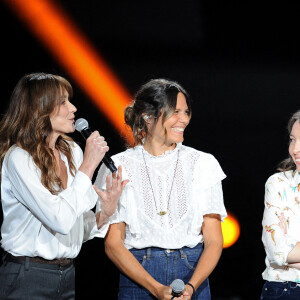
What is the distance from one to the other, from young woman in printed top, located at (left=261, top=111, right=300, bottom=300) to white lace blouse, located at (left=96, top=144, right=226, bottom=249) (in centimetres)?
26

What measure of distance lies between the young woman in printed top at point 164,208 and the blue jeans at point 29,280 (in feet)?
1.17

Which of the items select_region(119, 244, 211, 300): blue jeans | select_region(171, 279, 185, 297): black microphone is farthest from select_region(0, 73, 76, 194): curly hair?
select_region(171, 279, 185, 297): black microphone

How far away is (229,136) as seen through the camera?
144 inches

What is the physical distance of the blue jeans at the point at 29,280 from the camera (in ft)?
7.05

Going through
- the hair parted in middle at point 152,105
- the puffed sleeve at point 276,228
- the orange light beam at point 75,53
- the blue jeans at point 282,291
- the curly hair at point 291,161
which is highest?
the orange light beam at point 75,53

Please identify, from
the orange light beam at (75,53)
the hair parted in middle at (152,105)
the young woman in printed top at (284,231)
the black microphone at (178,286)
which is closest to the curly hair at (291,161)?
the young woman in printed top at (284,231)

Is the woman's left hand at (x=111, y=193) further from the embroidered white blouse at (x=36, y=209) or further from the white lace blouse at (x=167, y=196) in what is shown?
the embroidered white blouse at (x=36, y=209)

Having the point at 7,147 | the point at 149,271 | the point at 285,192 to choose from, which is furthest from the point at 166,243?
the point at 7,147

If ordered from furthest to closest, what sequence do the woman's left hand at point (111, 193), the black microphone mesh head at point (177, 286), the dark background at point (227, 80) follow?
1. the dark background at point (227, 80)
2. the woman's left hand at point (111, 193)
3. the black microphone mesh head at point (177, 286)

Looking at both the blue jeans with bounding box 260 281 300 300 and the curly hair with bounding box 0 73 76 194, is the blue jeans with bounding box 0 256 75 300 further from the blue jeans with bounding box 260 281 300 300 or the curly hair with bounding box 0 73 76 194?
the blue jeans with bounding box 260 281 300 300

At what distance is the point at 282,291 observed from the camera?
7.40 ft

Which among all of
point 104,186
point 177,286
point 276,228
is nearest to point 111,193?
point 104,186

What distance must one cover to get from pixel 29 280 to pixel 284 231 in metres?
1.12

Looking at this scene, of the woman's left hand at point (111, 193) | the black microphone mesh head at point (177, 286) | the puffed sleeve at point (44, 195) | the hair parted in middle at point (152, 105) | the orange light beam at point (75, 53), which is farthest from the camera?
the orange light beam at point (75, 53)
